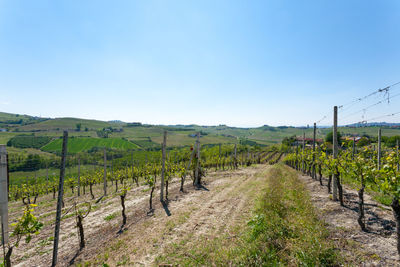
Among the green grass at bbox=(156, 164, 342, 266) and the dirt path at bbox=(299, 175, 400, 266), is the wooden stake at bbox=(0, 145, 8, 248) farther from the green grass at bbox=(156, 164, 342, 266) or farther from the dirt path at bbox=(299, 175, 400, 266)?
the dirt path at bbox=(299, 175, 400, 266)

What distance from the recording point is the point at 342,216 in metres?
7.85

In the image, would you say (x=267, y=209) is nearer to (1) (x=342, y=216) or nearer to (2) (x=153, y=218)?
(1) (x=342, y=216)

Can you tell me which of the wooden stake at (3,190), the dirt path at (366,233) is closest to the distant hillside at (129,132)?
the wooden stake at (3,190)

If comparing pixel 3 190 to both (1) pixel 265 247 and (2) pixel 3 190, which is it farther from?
(1) pixel 265 247

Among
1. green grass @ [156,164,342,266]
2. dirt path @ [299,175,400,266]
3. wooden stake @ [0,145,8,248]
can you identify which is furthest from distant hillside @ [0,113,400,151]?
dirt path @ [299,175,400,266]

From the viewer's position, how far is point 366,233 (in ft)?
20.3

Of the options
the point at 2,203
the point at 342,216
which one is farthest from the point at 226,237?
the point at 2,203

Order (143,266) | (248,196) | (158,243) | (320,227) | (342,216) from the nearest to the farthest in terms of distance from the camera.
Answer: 1. (143,266)
2. (158,243)
3. (320,227)
4. (342,216)
5. (248,196)

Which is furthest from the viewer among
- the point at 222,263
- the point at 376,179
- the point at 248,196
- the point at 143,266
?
the point at 248,196

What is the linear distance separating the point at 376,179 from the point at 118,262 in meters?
8.47

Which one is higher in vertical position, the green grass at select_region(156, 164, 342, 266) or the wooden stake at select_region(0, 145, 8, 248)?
the wooden stake at select_region(0, 145, 8, 248)

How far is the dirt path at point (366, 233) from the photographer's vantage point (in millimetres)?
5017

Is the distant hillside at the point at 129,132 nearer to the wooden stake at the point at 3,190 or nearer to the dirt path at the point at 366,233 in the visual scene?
the wooden stake at the point at 3,190

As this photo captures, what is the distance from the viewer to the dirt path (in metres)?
5.02
